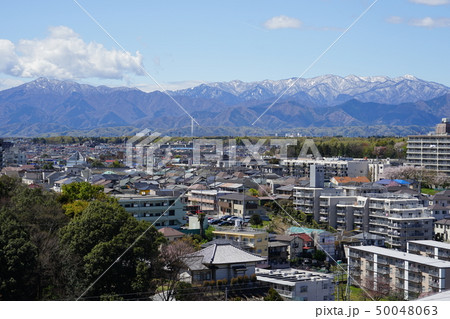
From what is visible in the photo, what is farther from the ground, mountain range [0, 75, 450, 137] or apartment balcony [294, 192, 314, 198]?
mountain range [0, 75, 450, 137]

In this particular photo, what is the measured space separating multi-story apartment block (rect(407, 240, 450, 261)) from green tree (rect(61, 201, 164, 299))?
522 cm

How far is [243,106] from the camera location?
6375cm

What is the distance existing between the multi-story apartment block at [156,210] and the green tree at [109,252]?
4093 millimetres

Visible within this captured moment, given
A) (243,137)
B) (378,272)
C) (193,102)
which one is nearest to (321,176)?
(378,272)

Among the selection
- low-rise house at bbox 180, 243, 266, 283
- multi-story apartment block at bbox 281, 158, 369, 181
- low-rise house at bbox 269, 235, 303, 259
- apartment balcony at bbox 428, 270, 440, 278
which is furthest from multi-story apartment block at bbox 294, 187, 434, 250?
multi-story apartment block at bbox 281, 158, 369, 181

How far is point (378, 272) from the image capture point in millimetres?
8477

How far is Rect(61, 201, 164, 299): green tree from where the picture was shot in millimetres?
5355

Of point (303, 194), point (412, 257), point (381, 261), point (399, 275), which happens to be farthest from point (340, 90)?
point (399, 275)

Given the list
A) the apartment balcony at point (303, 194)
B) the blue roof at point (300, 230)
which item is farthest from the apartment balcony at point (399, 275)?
the apartment balcony at point (303, 194)

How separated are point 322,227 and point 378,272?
3.87 metres

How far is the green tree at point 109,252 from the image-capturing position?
5.36 metres

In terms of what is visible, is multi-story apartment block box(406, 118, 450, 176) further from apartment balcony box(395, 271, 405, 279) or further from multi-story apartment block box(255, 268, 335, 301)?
multi-story apartment block box(255, 268, 335, 301)

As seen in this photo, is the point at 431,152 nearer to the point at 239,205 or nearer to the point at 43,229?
the point at 239,205
